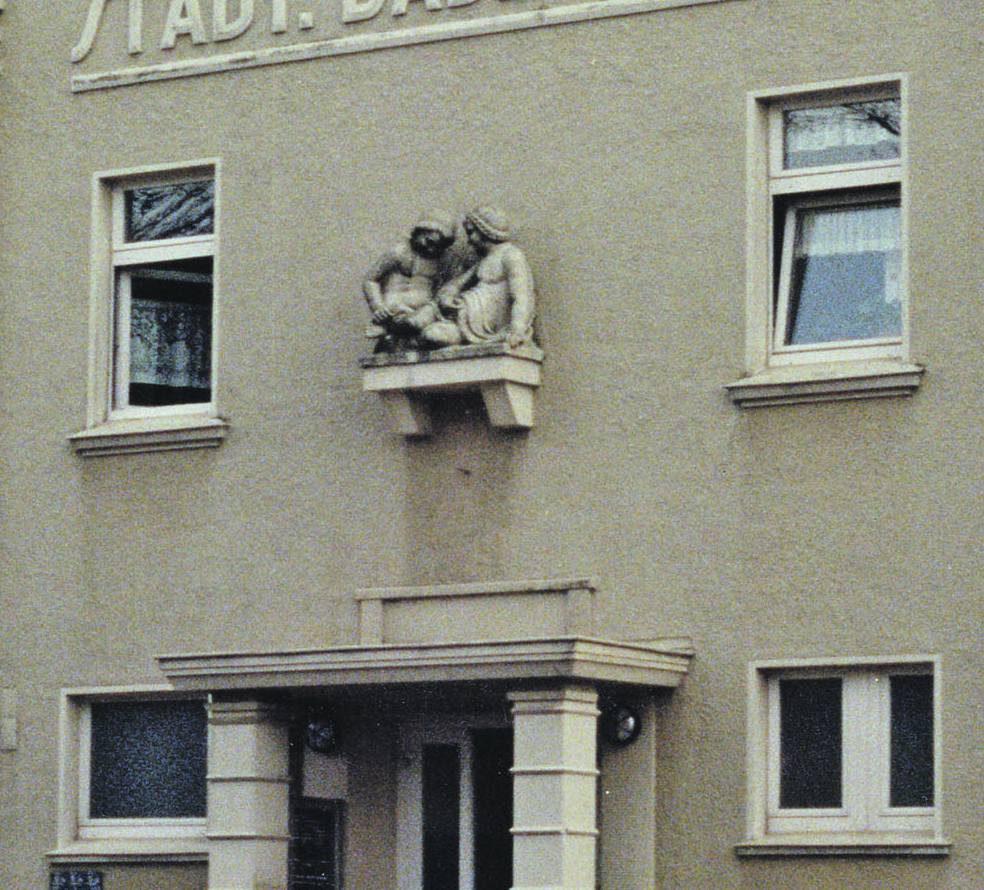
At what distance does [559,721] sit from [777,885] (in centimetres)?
152

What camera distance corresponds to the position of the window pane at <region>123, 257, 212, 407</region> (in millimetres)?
19766

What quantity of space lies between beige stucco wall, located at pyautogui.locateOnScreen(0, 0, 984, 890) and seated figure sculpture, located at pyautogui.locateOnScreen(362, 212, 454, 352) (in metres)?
0.37

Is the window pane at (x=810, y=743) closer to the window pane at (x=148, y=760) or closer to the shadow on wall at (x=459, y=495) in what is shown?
the shadow on wall at (x=459, y=495)

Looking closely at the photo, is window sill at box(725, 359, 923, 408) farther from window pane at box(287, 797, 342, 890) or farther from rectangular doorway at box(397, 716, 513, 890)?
window pane at box(287, 797, 342, 890)

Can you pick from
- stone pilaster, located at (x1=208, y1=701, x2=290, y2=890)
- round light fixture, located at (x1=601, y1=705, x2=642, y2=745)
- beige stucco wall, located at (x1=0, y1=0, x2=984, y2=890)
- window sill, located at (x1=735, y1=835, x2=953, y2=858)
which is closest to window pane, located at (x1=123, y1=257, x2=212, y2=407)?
→ beige stucco wall, located at (x1=0, y1=0, x2=984, y2=890)

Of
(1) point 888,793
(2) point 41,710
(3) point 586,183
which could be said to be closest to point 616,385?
(3) point 586,183

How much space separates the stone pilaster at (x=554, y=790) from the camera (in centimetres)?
1680

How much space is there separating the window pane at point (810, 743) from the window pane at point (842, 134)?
3.00 m

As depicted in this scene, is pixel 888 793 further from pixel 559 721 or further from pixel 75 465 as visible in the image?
pixel 75 465

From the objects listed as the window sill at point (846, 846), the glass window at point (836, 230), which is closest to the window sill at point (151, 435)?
the glass window at point (836, 230)

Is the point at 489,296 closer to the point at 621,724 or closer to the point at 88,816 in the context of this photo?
the point at 621,724

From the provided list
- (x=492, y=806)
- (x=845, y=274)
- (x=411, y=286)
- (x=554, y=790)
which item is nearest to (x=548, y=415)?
(x=411, y=286)

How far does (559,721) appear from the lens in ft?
55.2

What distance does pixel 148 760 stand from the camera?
19.4 metres
